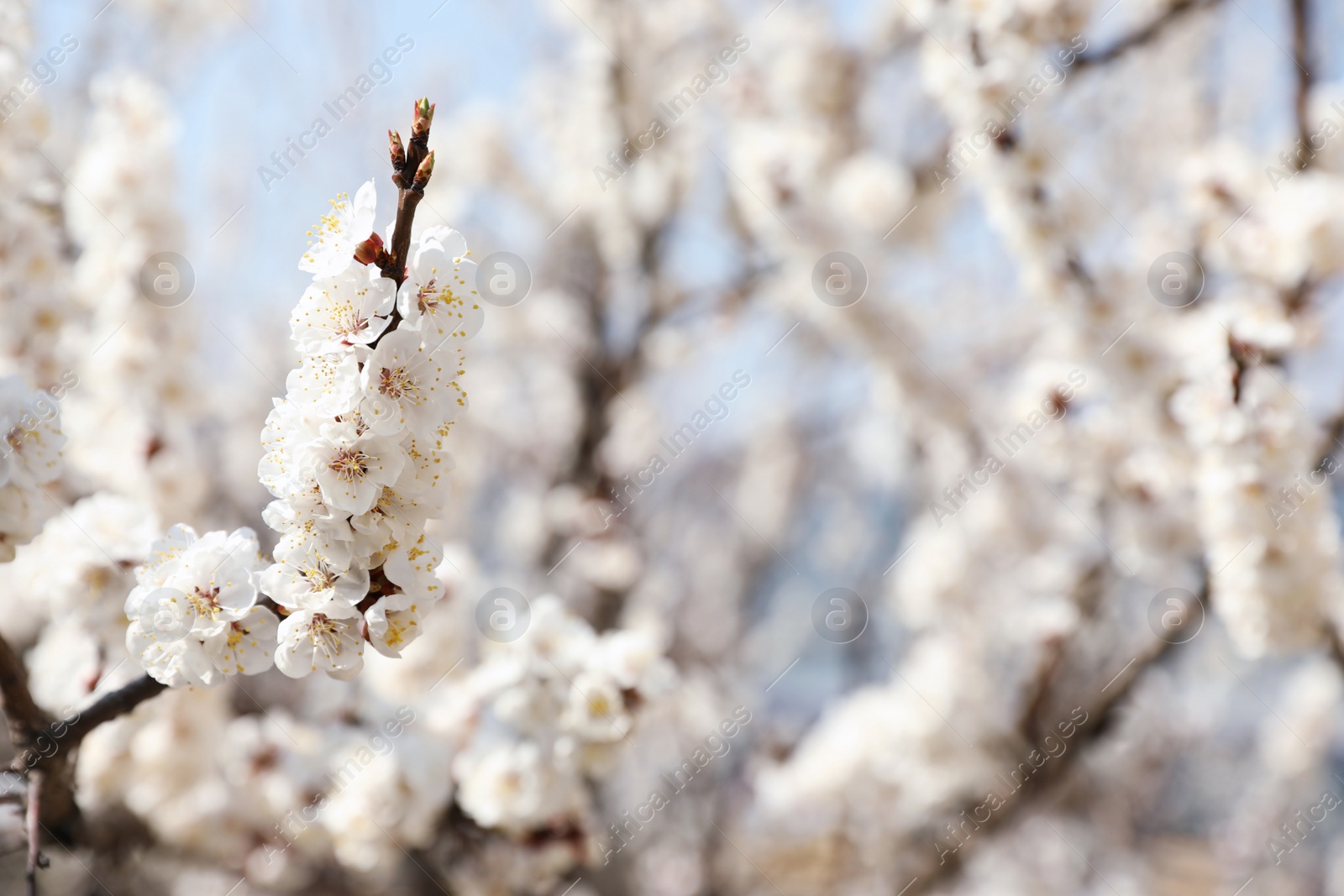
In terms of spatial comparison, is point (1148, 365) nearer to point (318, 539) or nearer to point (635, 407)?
point (318, 539)

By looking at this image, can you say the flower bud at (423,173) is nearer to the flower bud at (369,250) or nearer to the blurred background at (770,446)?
the flower bud at (369,250)

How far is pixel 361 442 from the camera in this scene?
92 centimetres

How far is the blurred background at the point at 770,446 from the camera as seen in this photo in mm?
1871

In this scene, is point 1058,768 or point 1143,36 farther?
point 1058,768

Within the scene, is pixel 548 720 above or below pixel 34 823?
below

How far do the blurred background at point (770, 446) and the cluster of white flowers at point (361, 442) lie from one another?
1.83 feet

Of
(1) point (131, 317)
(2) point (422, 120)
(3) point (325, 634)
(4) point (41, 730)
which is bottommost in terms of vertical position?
(3) point (325, 634)

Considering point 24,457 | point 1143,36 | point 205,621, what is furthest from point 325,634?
point 1143,36

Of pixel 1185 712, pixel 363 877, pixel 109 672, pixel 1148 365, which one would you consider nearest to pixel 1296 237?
pixel 1148 365

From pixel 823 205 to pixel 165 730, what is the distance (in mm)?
2664

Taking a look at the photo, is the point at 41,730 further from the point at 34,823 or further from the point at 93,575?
the point at 93,575

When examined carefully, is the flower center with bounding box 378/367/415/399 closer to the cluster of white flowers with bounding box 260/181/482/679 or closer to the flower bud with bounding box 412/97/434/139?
the cluster of white flowers with bounding box 260/181/482/679

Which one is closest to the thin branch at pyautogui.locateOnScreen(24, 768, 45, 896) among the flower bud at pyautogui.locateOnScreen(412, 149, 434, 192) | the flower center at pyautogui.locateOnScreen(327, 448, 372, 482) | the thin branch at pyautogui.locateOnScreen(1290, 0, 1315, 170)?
the flower center at pyautogui.locateOnScreen(327, 448, 372, 482)

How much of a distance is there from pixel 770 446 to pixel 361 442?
5017 millimetres
